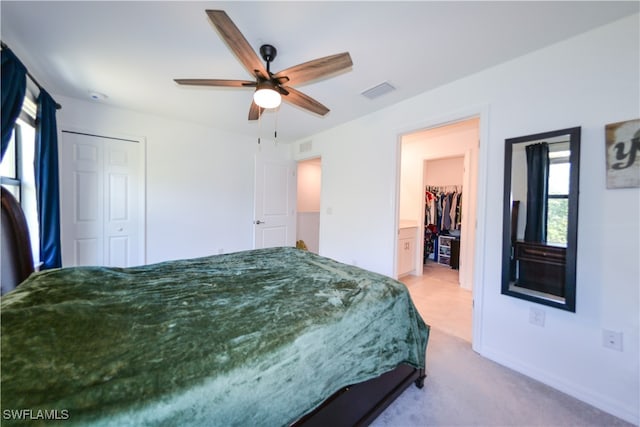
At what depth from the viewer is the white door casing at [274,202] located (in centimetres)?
421

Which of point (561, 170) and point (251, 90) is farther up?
point (251, 90)

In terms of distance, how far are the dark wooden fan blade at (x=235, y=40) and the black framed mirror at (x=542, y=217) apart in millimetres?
2027

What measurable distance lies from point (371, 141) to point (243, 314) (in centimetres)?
272

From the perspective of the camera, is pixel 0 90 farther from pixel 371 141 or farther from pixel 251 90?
pixel 371 141

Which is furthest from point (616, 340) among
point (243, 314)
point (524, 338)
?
point (243, 314)

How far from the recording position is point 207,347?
0.90 metres

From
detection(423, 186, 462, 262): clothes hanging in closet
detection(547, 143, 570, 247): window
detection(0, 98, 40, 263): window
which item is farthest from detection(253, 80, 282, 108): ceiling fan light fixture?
detection(423, 186, 462, 262): clothes hanging in closet

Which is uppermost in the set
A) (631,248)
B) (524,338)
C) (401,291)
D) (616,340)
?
(631,248)

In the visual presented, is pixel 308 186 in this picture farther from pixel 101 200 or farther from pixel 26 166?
pixel 26 166

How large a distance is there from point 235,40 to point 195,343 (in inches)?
59.2

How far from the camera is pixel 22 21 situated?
5.30ft

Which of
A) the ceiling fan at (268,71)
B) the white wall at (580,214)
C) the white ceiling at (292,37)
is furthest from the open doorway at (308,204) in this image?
the ceiling fan at (268,71)

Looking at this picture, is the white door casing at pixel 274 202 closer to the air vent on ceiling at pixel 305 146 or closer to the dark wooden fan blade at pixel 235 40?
the air vent on ceiling at pixel 305 146

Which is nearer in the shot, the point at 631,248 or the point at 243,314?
the point at 243,314
